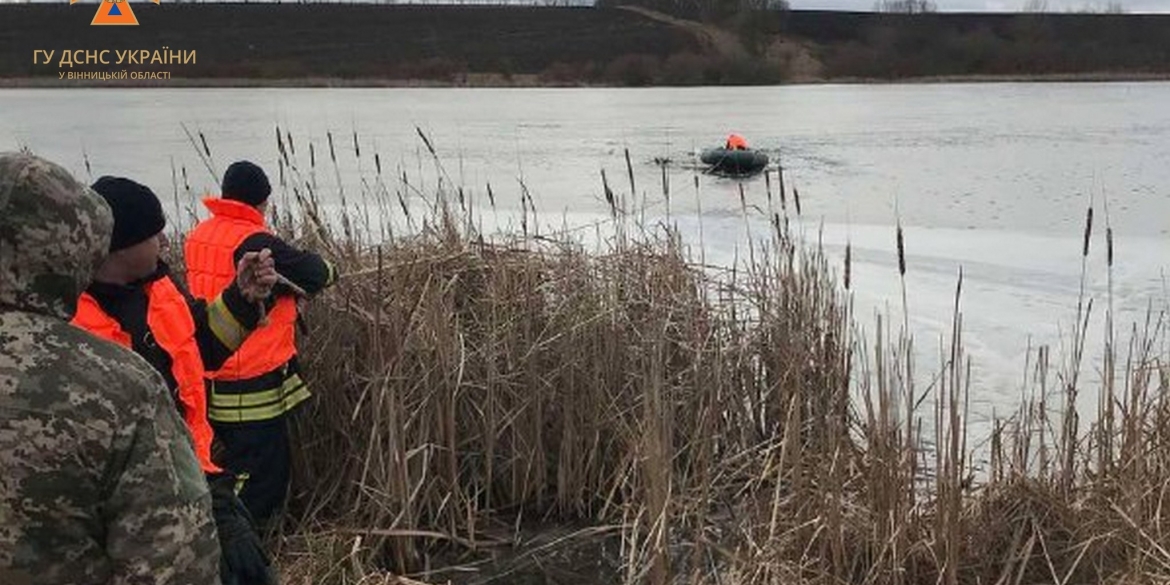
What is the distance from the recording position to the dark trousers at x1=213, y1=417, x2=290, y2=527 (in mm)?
3945

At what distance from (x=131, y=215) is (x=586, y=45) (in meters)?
57.3

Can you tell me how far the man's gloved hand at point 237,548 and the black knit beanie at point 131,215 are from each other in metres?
0.60

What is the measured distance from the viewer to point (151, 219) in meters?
2.74

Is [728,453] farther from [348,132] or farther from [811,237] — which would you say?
[348,132]

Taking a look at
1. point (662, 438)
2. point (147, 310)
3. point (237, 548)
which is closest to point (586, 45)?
point (662, 438)

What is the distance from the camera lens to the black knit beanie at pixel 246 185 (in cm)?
388

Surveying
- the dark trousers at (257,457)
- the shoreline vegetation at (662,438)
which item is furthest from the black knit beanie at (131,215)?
the shoreline vegetation at (662,438)

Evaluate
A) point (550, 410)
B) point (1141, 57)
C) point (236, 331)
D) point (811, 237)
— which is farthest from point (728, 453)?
point (1141, 57)

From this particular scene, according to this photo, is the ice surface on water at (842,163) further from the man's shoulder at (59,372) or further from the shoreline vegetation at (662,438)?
the man's shoulder at (59,372)

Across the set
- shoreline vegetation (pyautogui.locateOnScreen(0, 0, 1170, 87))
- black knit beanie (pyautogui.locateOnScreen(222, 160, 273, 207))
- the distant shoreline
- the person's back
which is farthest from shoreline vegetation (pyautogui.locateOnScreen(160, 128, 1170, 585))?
shoreline vegetation (pyautogui.locateOnScreen(0, 0, 1170, 87))

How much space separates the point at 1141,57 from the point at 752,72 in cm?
1956

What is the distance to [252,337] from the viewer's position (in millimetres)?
3787

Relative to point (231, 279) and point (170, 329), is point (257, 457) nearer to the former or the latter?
point (231, 279)

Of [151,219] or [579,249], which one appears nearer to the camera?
[151,219]
